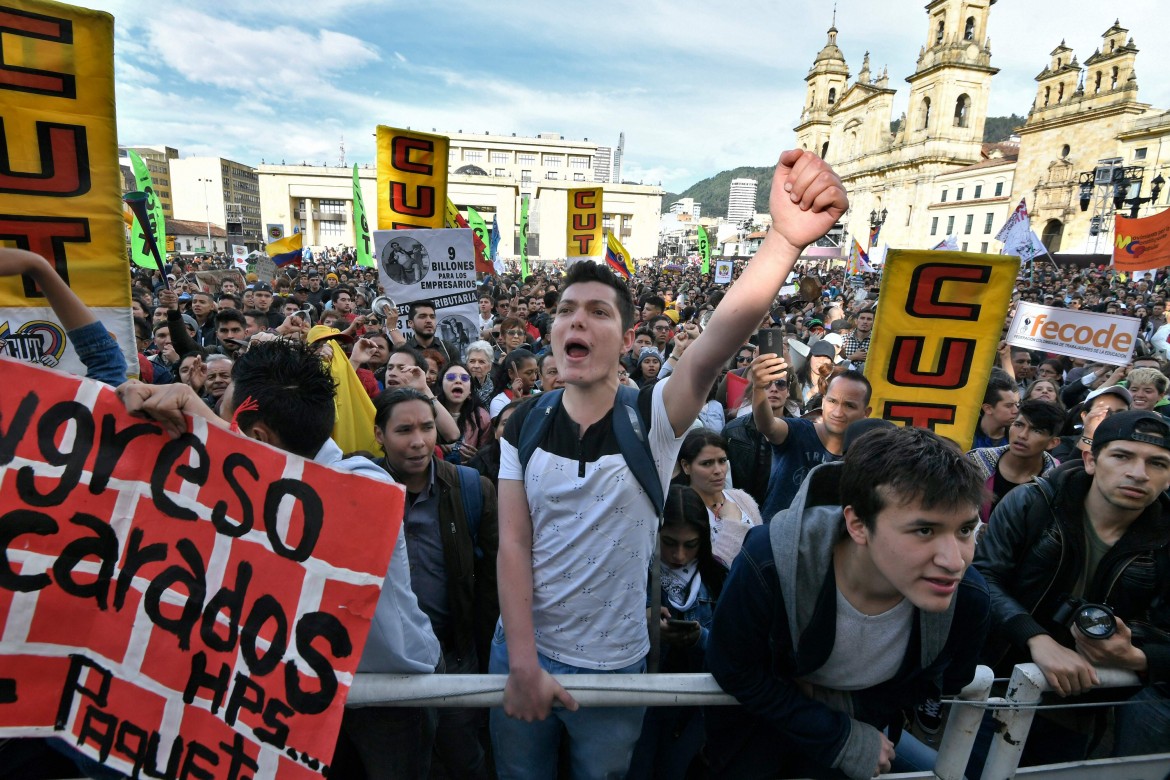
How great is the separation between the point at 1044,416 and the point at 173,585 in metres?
4.13

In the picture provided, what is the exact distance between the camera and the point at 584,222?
1084cm

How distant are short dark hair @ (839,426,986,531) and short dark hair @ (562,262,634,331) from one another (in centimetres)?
81

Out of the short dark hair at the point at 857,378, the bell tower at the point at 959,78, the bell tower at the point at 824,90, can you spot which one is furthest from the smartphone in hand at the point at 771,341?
the bell tower at the point at 824,90

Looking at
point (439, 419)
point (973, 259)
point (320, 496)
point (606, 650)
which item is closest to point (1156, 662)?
point (606, 650)

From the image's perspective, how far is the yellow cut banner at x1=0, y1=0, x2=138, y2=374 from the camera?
8.33 ft

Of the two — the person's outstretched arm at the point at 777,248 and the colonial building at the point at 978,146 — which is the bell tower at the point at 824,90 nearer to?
the colonial building at the point at 978,146

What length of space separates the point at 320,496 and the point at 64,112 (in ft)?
8.02

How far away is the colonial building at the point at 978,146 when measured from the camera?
4178cm

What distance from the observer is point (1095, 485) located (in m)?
2.28

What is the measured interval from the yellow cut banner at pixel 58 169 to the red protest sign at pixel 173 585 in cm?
134

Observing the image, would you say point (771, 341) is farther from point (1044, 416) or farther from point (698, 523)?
point (1044, 416)

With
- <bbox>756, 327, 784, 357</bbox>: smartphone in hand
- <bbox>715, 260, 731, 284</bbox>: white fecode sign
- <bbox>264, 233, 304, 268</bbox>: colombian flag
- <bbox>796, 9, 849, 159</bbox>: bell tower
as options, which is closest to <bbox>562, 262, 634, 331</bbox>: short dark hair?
<bbox>756, 327, 784, 357</bbox>: smartphone in hand

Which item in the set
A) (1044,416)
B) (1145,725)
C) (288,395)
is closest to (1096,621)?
(1145,725)

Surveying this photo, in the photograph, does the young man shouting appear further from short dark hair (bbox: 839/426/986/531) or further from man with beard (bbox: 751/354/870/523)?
man with beard (bbox: 751/354/870/523)
